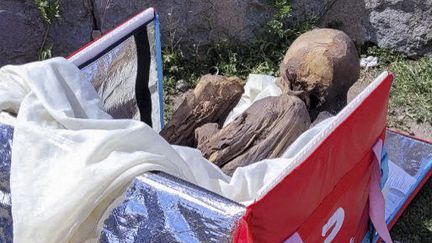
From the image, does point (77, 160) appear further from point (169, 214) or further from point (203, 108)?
point (203, 108)

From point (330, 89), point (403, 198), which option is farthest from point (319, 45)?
point (403, 198)

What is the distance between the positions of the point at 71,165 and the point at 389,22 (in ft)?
7.61

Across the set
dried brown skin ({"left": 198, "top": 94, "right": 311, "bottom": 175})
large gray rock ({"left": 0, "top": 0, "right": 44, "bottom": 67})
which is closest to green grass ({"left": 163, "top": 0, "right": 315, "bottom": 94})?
large gray rock ({"left": 0, "top": 0, "right": 44, "bottom": 67})

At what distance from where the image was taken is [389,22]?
3.34 m

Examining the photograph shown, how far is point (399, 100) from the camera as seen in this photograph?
3.05 meters

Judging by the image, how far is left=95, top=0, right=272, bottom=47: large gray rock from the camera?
3316 mm

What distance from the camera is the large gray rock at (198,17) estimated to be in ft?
10.9

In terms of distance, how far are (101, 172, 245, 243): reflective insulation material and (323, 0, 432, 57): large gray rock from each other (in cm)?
221

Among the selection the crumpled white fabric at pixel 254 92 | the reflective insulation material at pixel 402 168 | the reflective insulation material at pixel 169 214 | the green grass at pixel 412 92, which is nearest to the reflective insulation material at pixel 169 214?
the reflective insulation material at pixel 169 214

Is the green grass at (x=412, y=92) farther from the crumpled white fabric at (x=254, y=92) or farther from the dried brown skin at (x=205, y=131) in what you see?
the dried brown skin at (x=205, y=131)

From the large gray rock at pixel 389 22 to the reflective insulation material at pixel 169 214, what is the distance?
221cm


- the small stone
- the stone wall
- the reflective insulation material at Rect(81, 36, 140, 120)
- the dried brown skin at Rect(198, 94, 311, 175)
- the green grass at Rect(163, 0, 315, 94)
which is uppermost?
the reflective insulation material at Rect(81, 36, 140, 120)

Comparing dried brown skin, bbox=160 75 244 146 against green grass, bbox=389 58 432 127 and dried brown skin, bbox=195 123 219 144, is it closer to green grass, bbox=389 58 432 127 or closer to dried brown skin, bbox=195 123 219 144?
dried brown skin, bbox=195 123 219 144

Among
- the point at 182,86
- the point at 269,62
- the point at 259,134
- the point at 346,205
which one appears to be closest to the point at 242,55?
the point at 269,62
